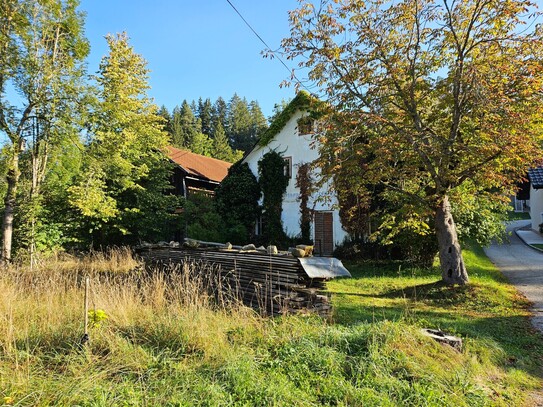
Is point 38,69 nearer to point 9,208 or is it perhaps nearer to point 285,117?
point 9,208

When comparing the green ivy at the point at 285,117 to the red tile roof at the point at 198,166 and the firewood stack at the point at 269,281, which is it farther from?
the firewood stack at the point at 269,281

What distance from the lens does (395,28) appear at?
9180 mm

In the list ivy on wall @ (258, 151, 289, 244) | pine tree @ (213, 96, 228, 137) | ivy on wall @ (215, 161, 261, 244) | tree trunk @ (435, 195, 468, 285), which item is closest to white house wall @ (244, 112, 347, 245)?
ivy on wall @ (258, 151, 289, 244)

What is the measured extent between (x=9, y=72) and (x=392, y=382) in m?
13.3

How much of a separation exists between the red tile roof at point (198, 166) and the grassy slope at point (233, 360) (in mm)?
19881

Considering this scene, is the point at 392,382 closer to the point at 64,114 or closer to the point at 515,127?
the point at 515,127

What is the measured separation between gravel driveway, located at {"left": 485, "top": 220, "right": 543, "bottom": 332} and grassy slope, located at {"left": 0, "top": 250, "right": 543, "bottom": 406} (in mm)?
3404

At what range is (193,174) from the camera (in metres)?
24.8

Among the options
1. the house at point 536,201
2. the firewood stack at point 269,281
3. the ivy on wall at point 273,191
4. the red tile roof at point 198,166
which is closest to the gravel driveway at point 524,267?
the house at point 536,201

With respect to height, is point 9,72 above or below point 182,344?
above

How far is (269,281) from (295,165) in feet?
46.9

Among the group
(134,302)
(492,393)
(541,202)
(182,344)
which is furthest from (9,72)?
(541,202)

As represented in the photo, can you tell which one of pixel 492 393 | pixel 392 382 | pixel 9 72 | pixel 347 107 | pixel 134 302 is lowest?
pixel 492 393

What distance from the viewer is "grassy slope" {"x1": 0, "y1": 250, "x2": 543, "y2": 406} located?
127 inches
